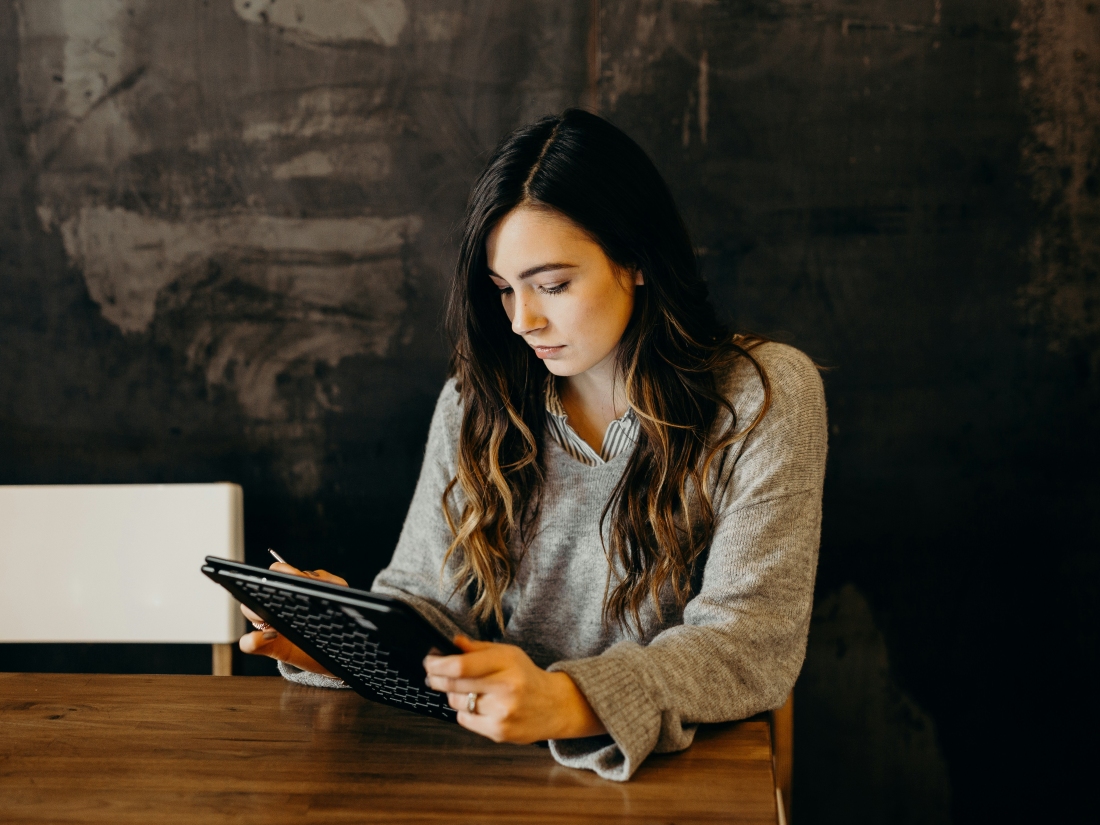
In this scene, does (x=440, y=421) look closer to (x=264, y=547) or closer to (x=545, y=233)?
(x=545, y=233)

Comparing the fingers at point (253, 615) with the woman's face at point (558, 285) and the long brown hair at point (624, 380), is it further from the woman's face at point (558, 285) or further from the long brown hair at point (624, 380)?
the woman's face at point (558, 285)

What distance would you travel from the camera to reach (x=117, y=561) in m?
1.61

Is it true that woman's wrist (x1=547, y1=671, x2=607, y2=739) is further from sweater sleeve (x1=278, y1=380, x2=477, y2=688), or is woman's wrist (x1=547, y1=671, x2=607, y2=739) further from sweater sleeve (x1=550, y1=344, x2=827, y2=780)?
sweater sleeve (x1=278, y1=380, x2=477, y2=688)

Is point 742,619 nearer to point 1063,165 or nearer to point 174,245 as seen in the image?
point 1063,165

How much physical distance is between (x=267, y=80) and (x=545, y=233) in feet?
2.81

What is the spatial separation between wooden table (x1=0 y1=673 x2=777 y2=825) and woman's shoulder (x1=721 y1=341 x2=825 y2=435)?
1.36ft

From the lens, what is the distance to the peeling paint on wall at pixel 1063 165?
1541 millimetres

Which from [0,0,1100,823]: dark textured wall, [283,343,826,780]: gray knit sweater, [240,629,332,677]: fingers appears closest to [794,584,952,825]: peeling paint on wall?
[0,0,1100,823]: dark textured wall

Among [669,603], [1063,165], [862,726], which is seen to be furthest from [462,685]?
[1063,165]

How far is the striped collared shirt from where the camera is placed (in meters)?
1.27

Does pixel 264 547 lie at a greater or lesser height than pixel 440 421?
lesser

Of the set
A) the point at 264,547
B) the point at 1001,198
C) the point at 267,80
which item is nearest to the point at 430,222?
the point at 267,80

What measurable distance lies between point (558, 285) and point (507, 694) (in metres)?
0.55

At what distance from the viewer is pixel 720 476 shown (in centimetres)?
119
